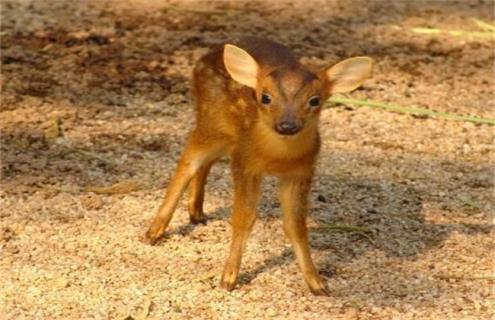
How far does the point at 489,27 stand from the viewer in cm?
953

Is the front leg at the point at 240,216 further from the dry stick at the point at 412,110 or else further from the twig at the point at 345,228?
the dry stick at the point at 412,110

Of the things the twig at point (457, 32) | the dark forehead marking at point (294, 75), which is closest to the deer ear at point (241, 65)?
the dark forehead marking at point (294, 75)

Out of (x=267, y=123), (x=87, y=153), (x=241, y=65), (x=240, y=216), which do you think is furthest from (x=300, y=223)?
(x=87, y=153)

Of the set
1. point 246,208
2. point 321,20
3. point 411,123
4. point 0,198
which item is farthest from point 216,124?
point 321,20

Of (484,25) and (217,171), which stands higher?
(217,171)

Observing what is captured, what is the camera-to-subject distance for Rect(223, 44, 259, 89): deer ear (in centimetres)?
536

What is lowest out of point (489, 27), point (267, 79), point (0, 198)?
point (489, 27)

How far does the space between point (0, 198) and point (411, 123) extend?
110 inches

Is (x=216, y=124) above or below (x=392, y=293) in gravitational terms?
above

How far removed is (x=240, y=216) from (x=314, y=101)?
64 cm

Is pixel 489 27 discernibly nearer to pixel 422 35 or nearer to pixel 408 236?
pixel 422 35

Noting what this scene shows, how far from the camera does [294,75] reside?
17.2 ft

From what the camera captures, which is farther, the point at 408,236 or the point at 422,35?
the point at 422,35

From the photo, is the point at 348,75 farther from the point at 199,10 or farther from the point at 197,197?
the point at 199,10
